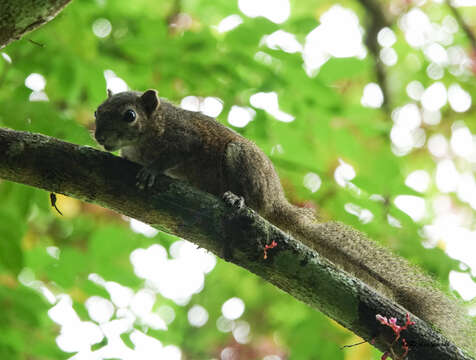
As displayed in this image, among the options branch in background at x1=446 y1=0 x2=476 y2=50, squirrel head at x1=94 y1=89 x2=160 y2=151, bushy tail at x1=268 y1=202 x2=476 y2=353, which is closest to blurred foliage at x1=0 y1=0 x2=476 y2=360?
squirrel head at x1=94 y1=89 x2=160 y2=151

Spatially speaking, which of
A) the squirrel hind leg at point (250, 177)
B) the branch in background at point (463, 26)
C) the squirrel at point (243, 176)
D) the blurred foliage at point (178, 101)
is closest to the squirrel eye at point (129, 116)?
the squirrel at point (243, 176)

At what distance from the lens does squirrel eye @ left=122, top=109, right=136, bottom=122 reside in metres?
4.11

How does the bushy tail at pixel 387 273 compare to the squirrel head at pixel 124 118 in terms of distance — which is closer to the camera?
the bushy tail at pixel 387 273

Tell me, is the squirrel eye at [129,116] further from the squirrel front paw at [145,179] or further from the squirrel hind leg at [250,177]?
the squirrel front paw at [145,179]

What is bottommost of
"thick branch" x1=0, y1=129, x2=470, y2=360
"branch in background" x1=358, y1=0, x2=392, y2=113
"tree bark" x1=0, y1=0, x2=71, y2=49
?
"branch in background" x1=358, y1=0, x2=392, y2=113

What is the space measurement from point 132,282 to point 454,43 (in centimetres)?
598

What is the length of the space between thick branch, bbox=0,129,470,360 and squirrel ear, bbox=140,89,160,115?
1.34m

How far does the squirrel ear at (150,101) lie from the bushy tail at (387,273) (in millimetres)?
1344

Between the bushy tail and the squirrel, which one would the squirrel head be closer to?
the squirrel

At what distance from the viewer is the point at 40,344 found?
379 centimetres

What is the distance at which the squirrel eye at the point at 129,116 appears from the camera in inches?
162

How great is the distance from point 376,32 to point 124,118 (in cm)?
493

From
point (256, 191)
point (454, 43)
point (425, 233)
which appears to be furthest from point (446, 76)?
point (256, 191)

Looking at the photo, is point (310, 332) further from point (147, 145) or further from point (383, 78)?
point (383, 78)
